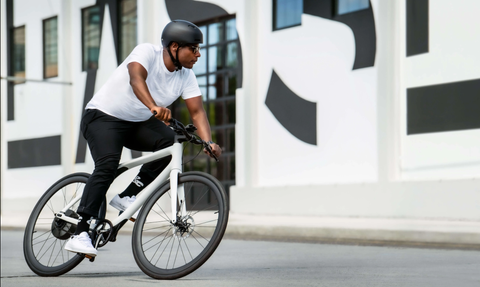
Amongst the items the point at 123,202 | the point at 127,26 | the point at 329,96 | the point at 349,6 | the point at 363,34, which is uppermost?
the point at 127,26

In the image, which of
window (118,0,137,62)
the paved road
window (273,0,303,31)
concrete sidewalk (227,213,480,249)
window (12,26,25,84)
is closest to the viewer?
the paved road

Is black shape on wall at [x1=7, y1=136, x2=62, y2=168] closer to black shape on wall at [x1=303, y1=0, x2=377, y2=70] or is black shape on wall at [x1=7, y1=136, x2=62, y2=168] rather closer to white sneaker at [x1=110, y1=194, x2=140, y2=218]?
black shape on wall at [x1=303, y1=0, x2=377, y2=70]

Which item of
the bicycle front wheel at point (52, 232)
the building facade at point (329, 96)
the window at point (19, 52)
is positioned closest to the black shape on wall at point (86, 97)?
the building facade at point (329, 96)

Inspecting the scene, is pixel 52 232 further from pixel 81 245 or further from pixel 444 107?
pixel 444 107

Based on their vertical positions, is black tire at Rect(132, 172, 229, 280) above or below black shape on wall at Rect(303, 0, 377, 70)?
below

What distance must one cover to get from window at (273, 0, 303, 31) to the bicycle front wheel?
10532 millimetres

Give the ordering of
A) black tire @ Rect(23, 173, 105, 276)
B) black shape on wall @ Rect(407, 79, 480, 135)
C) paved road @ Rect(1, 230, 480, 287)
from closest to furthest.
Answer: paved road @ Rect(1, 230, 480, 287)
black tire @ Rect(23, 173, 105, 276)
black shape on wall @ Rect(407, 79, 480, 135)

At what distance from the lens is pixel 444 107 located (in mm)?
12656

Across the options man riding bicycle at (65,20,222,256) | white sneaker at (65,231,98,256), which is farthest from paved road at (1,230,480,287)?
man riding bicycle at (65,20,222,256)

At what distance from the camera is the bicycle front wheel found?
5199 millimetres

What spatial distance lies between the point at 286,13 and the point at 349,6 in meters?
1.67

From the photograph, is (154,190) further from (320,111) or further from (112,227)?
(320,111)

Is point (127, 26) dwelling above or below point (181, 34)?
above

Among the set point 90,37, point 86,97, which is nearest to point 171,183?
point 86,97
